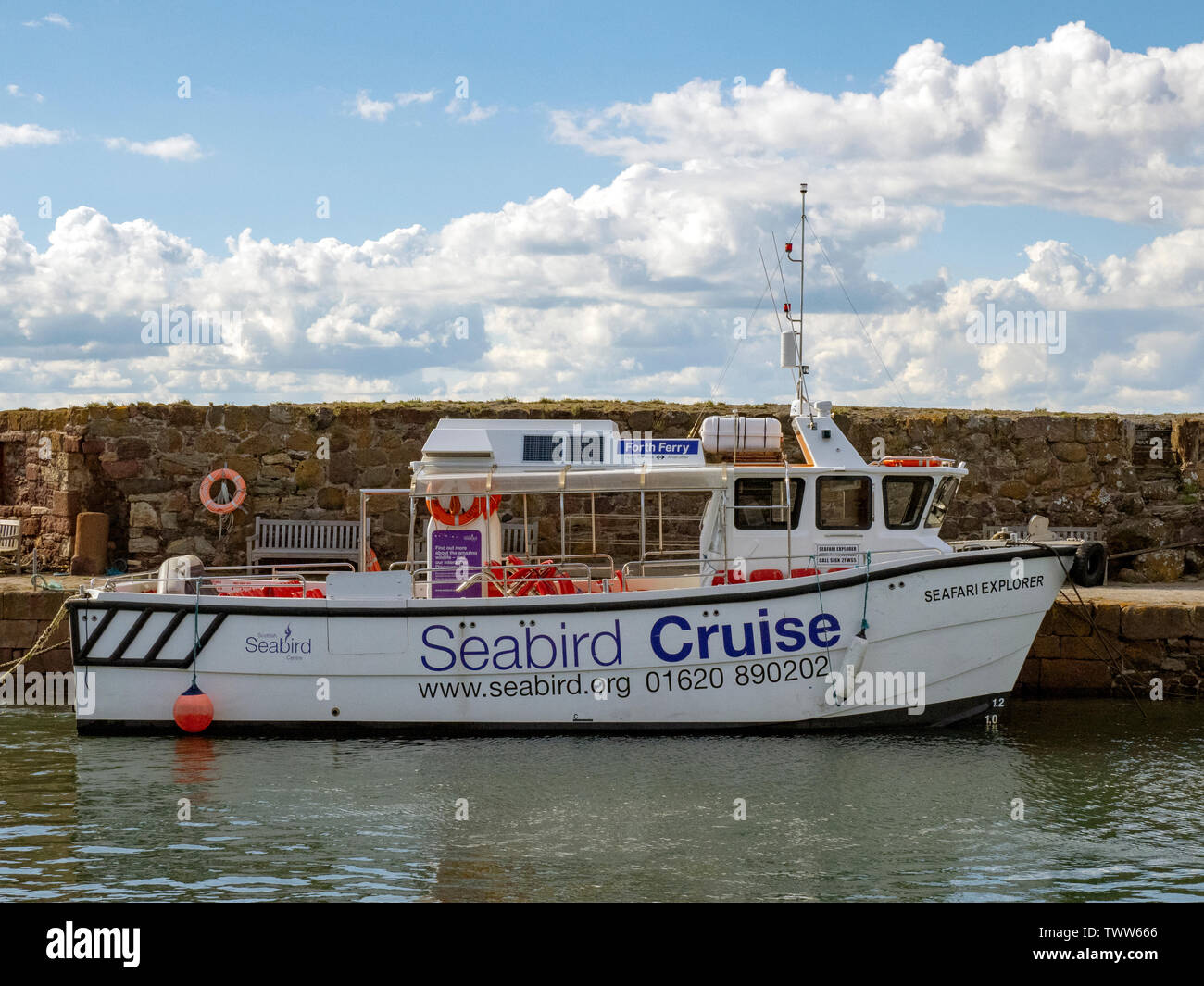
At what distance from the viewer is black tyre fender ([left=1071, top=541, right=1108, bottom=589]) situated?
1094cm

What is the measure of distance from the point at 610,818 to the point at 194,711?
3.97 m

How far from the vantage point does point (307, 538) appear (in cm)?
1625

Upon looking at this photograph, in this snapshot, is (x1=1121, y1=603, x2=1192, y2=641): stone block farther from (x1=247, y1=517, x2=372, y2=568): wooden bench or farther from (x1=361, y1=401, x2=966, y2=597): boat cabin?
(x1=247, y1=517, x2=372, y2=568): wooden bench

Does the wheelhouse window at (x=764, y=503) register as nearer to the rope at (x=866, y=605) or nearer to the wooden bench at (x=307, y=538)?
the rope at (x=866, y=605)

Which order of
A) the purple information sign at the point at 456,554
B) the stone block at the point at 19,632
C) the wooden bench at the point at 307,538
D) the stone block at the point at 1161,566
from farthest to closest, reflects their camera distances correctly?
the wooden bench at the point at 307,538 → the stone block at the point at 1161,566 → the stone block at the point at 19,632 → the purple information sign at the point at 456,554

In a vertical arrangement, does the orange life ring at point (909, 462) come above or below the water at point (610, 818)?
above

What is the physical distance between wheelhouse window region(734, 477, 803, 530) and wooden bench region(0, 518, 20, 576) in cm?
973

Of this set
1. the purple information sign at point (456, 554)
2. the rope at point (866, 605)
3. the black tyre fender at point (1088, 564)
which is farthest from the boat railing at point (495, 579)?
the black tyre fender at point (1088, 564)

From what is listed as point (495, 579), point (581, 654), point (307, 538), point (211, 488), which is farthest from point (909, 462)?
point (211, 488)

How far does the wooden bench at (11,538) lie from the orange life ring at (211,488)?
2.37 m

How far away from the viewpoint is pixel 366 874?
750 centimetres

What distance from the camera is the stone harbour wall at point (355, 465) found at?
16.7m
